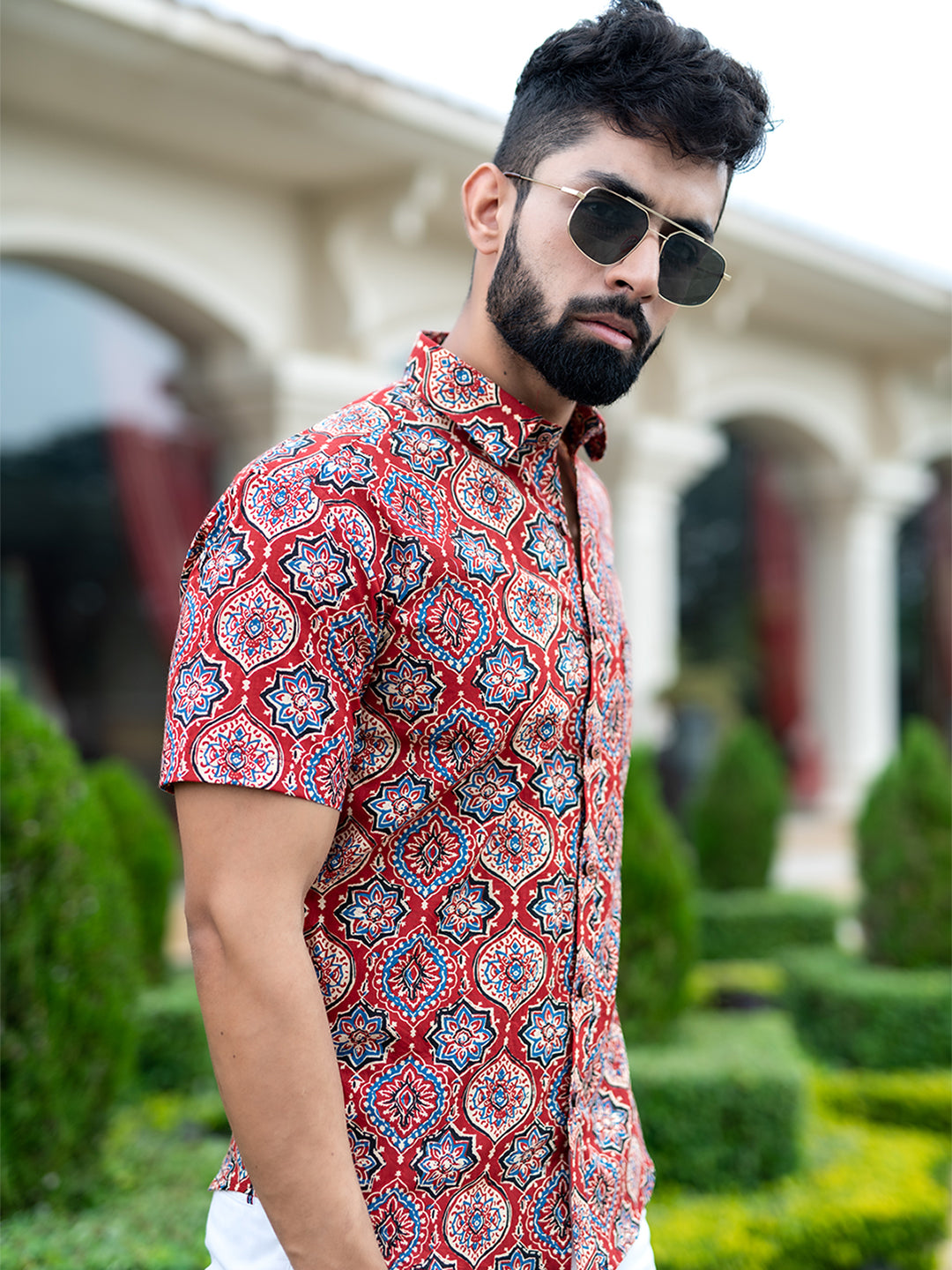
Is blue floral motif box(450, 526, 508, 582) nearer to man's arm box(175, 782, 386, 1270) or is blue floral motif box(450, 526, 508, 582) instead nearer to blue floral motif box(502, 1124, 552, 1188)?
man's arm box(175, 782, 386, 1270)

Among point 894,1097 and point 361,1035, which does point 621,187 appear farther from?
point 894,1097

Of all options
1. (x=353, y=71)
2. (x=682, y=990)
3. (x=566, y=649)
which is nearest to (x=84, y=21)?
(x=353, y=71)

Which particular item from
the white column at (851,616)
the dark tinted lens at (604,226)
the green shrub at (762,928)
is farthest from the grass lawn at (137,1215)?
the white column at (851,616)

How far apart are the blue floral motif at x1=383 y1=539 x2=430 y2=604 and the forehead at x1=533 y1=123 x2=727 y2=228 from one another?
1.43 feet

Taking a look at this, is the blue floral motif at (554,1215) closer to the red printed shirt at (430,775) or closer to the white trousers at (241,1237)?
the red printed shirt at (430,775)

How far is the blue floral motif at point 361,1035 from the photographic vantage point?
3.88 feet

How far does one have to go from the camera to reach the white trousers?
46.4 inches

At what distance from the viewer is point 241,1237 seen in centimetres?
120

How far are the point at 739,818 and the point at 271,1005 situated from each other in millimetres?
5980

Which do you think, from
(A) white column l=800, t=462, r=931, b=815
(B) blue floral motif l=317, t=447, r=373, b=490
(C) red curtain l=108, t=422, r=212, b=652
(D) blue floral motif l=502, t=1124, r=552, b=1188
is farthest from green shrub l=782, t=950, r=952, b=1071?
(A) white column l=800, t=462, r=931, b=815

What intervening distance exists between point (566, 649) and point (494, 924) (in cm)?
29

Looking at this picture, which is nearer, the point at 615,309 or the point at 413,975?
the point at 413,975

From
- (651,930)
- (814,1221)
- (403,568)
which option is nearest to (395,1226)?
(403,568)

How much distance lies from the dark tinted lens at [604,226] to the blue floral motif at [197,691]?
1.91 ft
